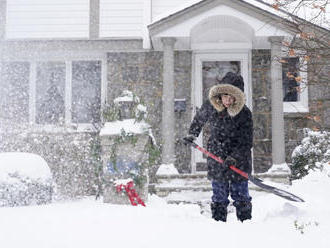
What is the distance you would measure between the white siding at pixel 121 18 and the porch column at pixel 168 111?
4.74 ft

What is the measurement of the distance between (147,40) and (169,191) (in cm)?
325

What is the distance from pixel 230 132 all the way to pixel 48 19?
231 inches

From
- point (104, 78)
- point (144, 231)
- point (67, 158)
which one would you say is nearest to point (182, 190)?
point (67, 158)

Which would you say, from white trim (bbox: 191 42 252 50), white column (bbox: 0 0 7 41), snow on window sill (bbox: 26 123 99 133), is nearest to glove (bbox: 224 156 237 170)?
snow on window sill (bbox: 26 123 99 133)

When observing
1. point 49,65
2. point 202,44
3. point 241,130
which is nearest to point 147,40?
point 202,44

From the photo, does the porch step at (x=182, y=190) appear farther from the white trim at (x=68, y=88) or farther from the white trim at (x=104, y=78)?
the white trim at (x=68, y=88)

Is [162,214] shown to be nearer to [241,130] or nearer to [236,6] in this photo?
[241,130]

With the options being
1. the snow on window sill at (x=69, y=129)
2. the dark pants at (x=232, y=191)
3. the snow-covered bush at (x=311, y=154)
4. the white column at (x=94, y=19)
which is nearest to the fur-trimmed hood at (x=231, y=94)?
the dark pants at (x=232, y=191)

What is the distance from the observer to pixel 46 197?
17.1ft

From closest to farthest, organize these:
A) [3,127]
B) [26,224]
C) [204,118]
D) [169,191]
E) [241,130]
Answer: [26,224] < [241,130] < [204,118] < [169,191] < [3,127]

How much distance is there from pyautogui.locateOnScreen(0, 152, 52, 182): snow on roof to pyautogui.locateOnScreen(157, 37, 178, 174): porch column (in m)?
2.04

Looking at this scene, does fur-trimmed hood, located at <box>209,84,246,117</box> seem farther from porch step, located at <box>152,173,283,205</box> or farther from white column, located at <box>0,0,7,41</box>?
white column, located at <box>0,0,7,41</box>

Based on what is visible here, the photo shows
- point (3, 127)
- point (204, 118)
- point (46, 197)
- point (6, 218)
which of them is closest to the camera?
point (6, 218)

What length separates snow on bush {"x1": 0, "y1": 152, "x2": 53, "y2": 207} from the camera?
4.85 meters
